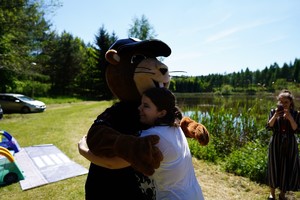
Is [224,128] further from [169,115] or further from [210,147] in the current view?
[169,115]

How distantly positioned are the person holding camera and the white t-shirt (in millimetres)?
2699

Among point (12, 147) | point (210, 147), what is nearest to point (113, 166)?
point (210, 147)

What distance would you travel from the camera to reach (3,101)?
15164mm

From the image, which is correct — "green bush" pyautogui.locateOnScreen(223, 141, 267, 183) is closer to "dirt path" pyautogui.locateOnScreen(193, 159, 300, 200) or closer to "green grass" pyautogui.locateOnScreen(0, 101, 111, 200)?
"dirt path" pyautogui.locateOnScreen(193, 159, 300, 200)

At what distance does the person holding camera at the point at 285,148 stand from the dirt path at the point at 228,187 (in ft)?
1.25

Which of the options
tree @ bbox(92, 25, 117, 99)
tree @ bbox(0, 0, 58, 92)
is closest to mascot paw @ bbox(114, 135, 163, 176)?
tree @ bbox(0, 0, 58, 92)

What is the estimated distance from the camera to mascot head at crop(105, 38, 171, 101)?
72.7 inches

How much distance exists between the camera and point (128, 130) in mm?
1659

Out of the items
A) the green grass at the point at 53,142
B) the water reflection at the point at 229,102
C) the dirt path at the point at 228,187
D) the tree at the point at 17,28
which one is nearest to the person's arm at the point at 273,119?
the dirt path at the point at 228,187

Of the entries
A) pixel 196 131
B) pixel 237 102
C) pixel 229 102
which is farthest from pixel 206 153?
pixel 196 131

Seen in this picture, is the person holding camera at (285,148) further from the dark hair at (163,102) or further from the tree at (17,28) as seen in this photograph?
the tree at (17,28)

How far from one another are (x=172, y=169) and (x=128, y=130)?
17.0 inches

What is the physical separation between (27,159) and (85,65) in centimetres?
2857

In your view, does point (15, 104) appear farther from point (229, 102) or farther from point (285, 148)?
point (285, 148)
